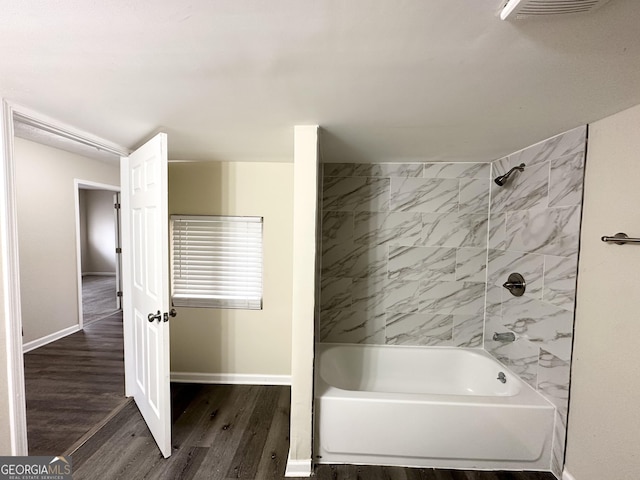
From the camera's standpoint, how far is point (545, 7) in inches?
26.3

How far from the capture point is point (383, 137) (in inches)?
69.2

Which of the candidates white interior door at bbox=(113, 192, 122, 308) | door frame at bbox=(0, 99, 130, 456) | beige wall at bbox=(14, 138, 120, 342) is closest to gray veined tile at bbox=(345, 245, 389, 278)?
door frame at bbox=(0, 99, 130, 456)

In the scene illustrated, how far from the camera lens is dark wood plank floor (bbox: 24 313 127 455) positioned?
6.23ft

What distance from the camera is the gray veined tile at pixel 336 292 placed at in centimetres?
253

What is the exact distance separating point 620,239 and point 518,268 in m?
0.84

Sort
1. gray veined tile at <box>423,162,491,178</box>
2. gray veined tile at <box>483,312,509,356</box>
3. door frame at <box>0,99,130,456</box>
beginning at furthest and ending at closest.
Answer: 1. gray veined tile at <box>423,162,491,178</box>
2. gray veined tile at <box>483,312,509,356</box>
3. door frame at <box>0,99,130,456</box>

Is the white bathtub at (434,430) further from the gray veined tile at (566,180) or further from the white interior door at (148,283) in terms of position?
the gray veined tile at (566,180)

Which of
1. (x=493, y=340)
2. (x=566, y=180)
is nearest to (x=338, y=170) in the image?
(x=566, y=180)

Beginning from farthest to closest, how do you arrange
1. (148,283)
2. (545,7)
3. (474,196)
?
(474,196), (148,283), (545,7)

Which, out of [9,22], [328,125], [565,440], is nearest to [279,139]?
[328,125]

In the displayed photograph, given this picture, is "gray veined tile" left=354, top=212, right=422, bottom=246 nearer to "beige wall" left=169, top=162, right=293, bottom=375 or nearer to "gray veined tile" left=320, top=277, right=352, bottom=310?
"gray veined tile" left=320, top=277, right=352, bottom=310

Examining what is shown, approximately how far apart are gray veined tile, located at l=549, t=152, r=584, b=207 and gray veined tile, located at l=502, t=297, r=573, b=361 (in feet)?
2.22

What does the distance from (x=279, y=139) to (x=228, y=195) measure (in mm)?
997

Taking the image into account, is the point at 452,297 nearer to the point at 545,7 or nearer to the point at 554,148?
the point at 554,148
